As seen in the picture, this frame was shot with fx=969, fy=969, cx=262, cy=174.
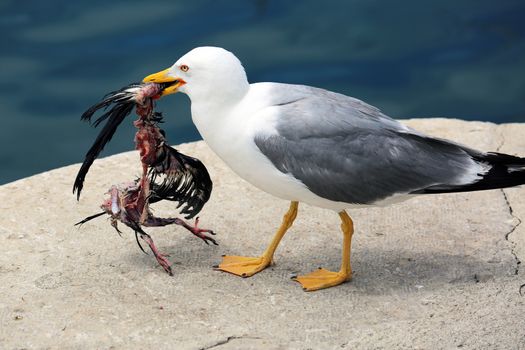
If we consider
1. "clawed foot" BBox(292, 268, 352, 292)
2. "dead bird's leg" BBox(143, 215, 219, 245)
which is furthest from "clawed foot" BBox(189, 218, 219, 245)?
"clawed foot" BBox(292, 268, 352, 292)

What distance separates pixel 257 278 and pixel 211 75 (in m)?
0.86

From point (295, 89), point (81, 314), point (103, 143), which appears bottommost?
point (81, 314)

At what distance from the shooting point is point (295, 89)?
12.9 feet

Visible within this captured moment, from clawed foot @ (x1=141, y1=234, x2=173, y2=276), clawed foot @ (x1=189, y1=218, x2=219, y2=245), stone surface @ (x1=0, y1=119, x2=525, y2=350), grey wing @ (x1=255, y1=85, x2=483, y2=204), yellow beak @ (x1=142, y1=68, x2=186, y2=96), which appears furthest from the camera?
clawed foot @ (x1=189, y1=218, x2=219, y2=245)

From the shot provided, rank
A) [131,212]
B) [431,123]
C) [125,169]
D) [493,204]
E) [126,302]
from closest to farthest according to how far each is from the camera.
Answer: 1. [126,302]
2. [131,212]
3. [493,204]
4. [125,169]
5. [431,123]

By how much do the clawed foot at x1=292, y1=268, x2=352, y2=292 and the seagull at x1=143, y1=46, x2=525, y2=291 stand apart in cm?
31

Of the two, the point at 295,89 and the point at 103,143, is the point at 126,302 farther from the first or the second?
the point at 295,89

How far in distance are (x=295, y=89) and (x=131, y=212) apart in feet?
2.79

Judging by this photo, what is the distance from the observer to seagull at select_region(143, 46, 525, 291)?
3.72m

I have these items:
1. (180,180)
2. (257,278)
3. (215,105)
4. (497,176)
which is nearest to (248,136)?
(215,105)

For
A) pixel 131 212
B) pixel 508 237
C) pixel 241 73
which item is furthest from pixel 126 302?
pixel 508 237

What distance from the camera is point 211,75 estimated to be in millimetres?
3730

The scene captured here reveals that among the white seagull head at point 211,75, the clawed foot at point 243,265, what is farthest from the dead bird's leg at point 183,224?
the white seagull head at point 211,75

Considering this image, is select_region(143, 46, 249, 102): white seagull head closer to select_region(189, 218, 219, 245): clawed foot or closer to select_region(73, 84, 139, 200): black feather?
select_region(73, 84, 139, 200): black feather
